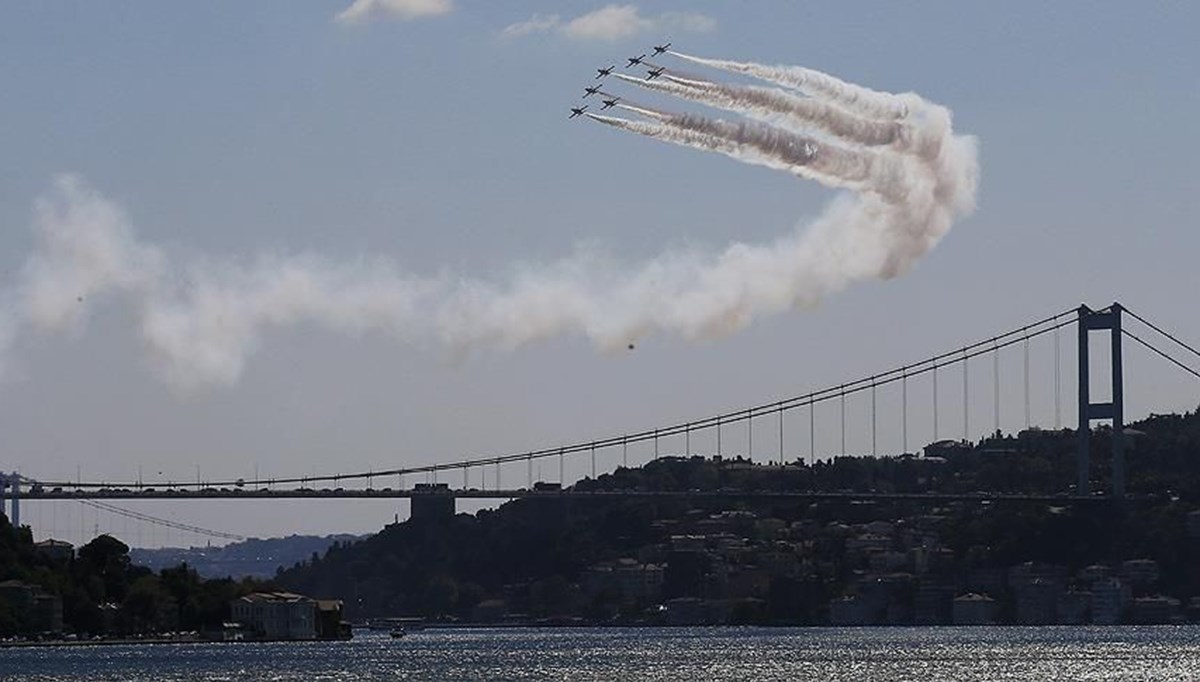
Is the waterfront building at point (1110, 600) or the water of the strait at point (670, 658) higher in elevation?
the waterfront building at point (1110, 600)

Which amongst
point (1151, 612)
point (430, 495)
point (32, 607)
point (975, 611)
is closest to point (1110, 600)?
point (1151, 612)

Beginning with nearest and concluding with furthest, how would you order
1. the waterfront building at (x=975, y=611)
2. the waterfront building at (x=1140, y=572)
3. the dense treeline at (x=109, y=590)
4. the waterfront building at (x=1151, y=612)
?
the dense treeline at (x=109, y=590) < the waterfront building at (x=1140, y=572) < the waterfront building at (x=1151, y=612) < the waterfront building at (x=975, y=611)

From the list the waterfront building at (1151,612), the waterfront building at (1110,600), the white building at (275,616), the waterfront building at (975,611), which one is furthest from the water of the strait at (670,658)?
the waterfront building at (975,611)

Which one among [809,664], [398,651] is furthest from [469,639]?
[809,664]

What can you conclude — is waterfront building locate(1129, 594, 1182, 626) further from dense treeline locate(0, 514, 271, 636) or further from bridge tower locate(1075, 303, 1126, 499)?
dense treeline locate(0, 514, 271, 636)

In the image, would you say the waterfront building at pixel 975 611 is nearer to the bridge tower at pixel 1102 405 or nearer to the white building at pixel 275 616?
the bridge tower at pixel 1102 405

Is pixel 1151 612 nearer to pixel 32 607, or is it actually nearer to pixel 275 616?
pixel 275 616

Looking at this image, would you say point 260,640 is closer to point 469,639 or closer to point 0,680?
point 469,639
